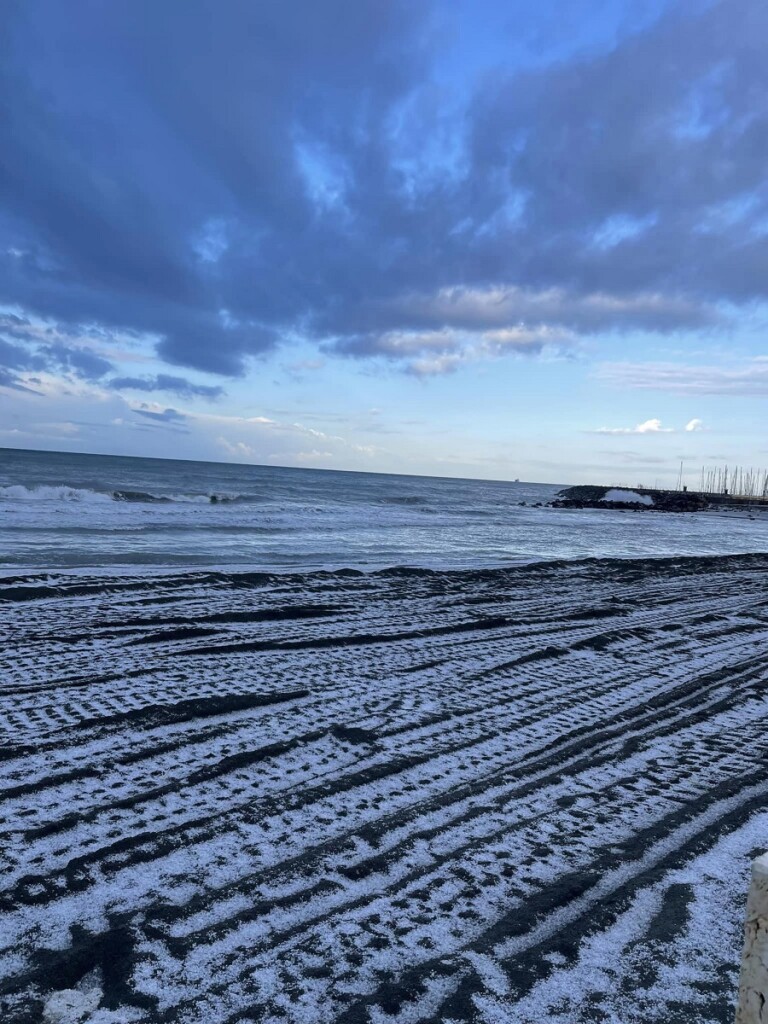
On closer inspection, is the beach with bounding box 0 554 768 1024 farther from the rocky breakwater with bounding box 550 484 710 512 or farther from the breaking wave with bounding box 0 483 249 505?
the rocky breakwater with bounding box 550 484 710 512

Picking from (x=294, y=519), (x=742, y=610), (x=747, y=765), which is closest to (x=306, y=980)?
A: (x=747, y=765)

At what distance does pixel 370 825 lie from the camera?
2.85 meters

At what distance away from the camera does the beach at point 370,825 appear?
1.98 m

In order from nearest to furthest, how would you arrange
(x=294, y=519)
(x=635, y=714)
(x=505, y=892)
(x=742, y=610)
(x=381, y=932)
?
1. (x=381, y=932)
2. (x=505, y=892)
3. (x=635, y=714)
4. (x=742, y=610)
5. (x=294, y=519)

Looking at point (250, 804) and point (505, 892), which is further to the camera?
point (250, 804)

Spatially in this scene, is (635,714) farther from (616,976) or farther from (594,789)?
(616,976)

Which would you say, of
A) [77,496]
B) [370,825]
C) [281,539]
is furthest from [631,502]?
[370,825]

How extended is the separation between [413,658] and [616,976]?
3.72 meters

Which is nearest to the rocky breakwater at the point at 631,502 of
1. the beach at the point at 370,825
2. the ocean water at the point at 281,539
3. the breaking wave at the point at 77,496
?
the ocean water at the point at 281,539

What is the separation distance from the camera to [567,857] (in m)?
2.69

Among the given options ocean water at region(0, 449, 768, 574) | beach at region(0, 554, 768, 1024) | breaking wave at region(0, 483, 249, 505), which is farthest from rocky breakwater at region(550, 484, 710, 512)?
beach at region(0, 554, 768, 1024)

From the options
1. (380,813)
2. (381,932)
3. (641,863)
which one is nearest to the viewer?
(381,932)

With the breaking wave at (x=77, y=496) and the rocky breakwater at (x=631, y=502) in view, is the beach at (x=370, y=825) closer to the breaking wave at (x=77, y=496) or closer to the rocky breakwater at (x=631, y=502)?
the breaking wave at (x=77, y=496)

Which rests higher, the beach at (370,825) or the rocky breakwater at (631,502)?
the rocky breakwater at (631,502)
